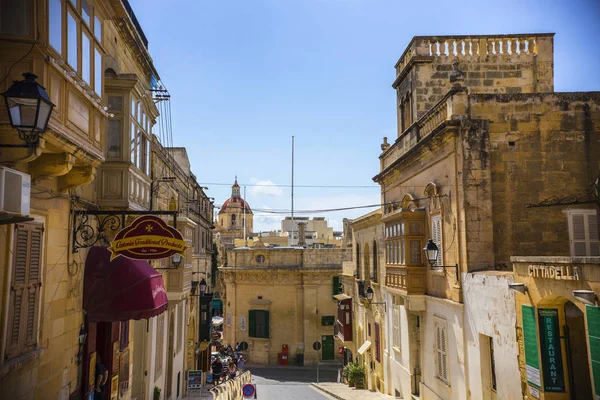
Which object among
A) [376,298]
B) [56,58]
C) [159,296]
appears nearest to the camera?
[56,58]

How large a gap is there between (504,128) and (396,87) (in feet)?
26.5

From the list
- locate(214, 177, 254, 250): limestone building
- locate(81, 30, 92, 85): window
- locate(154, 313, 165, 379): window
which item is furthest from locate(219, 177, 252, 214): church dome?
locate(81, 30, 92, 85): window

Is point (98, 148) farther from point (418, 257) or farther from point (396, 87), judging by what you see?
point (396, 87)

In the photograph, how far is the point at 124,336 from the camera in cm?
1163

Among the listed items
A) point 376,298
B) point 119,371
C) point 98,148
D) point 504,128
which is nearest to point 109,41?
point 98,148

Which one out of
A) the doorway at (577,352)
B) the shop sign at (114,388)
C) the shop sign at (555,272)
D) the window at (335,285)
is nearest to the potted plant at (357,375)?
the window at (335,285)

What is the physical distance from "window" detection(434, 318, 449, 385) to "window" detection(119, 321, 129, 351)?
26.7 ft

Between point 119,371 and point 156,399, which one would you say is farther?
point 156,399

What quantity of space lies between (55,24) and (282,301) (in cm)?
3431

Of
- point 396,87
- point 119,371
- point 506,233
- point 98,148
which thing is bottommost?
point 119,371

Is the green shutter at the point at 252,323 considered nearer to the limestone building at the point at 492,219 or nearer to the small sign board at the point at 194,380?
the small sign board at the point at 194,380

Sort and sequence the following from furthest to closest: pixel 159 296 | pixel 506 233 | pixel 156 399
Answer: pixel 156 399
pixel 506 233
pixel 159 296

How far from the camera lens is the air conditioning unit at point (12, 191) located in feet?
17.5

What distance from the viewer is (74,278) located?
8.70m
